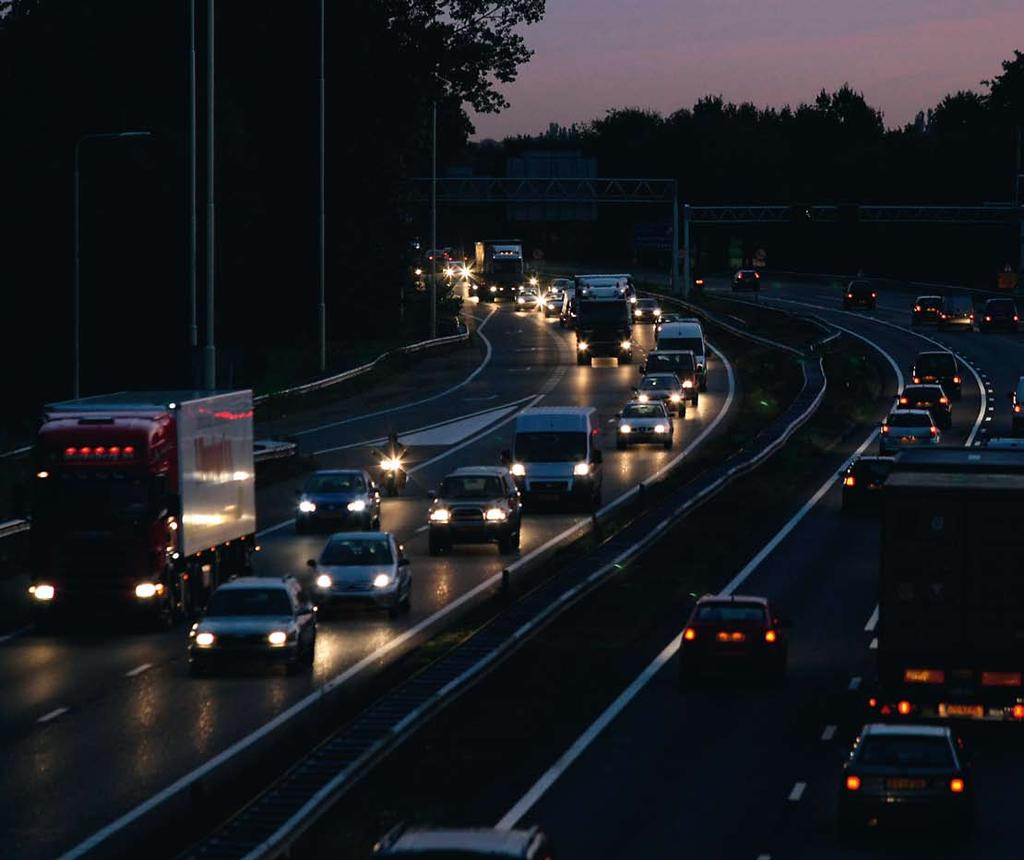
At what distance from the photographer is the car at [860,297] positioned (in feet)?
458

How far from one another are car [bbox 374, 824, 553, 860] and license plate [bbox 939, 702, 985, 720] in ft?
45.1

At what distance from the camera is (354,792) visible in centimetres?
2567

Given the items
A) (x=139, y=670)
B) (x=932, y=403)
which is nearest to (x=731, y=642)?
(x=139, y=670)

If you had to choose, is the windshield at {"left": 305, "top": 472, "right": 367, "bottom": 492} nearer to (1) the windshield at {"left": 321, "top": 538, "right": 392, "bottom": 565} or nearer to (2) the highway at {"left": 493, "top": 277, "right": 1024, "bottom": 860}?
(2) the highway at {"left": 493, "top": 277, "right": 1024, "bottom": 860}

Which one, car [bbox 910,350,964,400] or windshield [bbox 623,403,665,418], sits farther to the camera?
car [bbox 910,350,964,400]

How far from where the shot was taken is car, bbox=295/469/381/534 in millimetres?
52812

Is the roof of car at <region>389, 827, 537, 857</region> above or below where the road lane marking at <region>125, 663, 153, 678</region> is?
above

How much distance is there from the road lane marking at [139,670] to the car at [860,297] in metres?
108

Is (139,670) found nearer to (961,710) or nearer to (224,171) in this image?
(961,710)

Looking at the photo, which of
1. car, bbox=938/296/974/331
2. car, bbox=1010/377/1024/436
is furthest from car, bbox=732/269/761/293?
car, bbox=1010/377/1024/436

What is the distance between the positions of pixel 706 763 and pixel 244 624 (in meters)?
8.80

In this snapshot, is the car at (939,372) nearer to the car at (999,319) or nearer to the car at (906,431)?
the car at (906,431)

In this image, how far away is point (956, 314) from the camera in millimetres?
121562

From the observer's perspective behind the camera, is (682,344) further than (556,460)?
Yes
